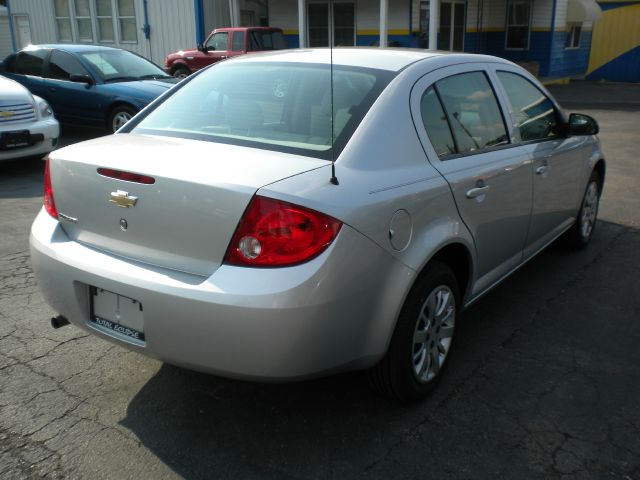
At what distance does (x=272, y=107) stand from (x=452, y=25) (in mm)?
21067

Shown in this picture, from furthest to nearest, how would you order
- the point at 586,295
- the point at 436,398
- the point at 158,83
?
1. the point at 158,83
2. the point at 586,295
3. the point at 436,398

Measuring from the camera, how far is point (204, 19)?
21.3 metres

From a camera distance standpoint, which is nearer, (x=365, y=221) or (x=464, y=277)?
(x=365, y=221)

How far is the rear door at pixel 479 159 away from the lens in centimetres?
319

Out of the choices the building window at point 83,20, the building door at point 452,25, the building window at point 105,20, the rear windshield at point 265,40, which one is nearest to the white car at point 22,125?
the rear windshield at point 265,40

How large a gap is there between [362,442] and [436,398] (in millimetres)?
545

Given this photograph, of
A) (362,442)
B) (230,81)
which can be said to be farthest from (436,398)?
(230,81)

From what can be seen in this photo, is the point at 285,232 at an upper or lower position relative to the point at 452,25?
lower

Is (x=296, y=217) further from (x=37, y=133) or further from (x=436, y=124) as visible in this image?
(x=37, y=133)

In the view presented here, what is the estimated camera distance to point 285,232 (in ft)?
8.07

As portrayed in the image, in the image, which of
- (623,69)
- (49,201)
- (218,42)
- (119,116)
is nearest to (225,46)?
(218,42)

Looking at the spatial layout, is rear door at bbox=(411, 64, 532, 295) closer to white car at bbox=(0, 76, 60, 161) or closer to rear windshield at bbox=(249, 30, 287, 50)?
white car at bbox=(0, 76, 60, 161)

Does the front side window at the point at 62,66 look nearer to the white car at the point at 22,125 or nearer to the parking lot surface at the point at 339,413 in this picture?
the white car at the point at 22,125

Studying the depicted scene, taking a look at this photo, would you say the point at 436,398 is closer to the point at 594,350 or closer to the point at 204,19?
the point at 594,350
